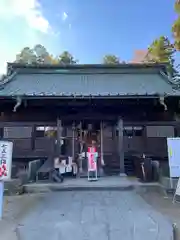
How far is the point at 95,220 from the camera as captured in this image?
4.46m

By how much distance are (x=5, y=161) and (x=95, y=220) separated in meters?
2.18

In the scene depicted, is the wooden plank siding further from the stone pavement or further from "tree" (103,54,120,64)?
"tree" (103,54,120,64)

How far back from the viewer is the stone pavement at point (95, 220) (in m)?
3.85

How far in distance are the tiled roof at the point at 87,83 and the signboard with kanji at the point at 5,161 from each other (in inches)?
217

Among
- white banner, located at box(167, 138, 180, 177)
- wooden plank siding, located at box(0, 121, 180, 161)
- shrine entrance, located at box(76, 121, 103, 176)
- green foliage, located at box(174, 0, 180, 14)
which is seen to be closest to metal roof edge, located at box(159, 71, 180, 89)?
wooden plank siding, located at box(0, 121, 180, 161)

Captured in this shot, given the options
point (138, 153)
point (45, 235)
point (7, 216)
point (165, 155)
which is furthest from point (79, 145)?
point (45, 235)

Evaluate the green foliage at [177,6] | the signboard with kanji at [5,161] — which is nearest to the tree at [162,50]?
the green foliage at [177,6]

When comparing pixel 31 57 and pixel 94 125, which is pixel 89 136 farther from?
pixel 31 57

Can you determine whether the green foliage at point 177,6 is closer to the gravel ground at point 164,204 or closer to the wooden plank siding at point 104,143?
the wooden plank siding at point 104,143

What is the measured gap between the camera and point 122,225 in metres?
4.23

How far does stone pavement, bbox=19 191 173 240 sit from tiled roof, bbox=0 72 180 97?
220 inches

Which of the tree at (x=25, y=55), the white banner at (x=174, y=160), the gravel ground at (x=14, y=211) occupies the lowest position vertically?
the gravel ground at (x=14, y=211)

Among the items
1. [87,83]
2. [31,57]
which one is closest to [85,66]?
[87,83]

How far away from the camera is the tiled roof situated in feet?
35.4
